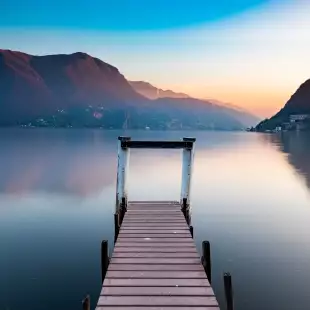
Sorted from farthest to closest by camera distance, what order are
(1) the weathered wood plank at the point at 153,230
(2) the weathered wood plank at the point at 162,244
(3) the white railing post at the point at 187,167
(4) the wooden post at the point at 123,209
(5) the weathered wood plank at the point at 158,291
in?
(3) the white railing post at the point at 187,167 < (4) the wooden post at the point at 123,209 < (1) the weathered wood plank at the point at 153,230 < (2) the weathered wood plank at the point at 162,244 < (5) the weathered wood plank at the point at 158,291

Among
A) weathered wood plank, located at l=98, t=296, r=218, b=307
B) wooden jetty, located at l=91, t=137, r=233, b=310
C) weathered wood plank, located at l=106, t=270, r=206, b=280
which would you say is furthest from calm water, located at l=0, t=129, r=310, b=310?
weathered wood plank, located at l=98, t=296, r=218, b=307

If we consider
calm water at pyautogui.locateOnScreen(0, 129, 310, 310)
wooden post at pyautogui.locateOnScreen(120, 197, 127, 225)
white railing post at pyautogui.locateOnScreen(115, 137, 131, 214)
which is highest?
white railing post at pyautogui.locateOnScreen(115, 137, 131, 214)

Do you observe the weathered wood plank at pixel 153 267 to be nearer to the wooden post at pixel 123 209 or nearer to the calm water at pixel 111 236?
the calm water at pixel 111 236

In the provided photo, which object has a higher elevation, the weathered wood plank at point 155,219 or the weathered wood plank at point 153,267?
the weathered wood plank at point 153,267

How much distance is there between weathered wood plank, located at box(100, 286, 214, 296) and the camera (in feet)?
25.2

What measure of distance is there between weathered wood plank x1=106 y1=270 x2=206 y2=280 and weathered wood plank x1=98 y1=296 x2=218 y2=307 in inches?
40.3

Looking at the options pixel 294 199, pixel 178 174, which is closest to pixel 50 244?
pixel 294 199

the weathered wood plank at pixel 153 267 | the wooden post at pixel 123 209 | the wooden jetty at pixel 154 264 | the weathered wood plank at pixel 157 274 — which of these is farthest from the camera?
the wooden post at pixel 123 209

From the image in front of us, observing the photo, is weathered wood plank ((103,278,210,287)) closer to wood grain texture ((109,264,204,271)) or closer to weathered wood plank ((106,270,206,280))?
weathered wood plank ((106,270,206,280))

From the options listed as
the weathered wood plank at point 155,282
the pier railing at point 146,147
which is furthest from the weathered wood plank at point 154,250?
the pier railing at point 146,147

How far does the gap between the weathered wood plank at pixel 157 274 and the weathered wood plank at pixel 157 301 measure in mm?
1023

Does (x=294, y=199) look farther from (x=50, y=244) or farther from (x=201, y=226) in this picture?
Answer: (x=50, y=244)

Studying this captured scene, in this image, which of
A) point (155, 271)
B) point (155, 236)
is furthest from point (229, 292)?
point (155, 236)

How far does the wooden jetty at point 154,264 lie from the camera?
739 cm
